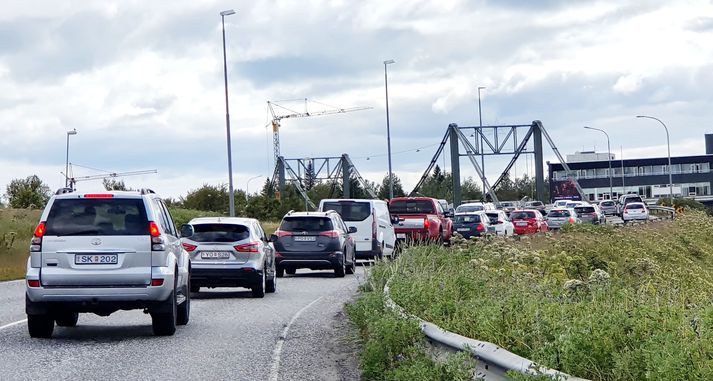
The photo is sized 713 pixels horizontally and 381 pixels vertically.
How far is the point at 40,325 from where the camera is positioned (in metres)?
14.5

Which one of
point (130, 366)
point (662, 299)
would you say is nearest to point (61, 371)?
point (130, 366)

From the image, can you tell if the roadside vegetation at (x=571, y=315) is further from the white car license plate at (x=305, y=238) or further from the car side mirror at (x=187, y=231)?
the white car license plate at (x=305, y=238)

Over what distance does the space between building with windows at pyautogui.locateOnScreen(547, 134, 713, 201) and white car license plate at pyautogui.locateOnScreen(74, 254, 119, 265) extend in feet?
434

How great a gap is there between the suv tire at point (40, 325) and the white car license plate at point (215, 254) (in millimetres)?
7830

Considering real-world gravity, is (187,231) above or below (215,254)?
above

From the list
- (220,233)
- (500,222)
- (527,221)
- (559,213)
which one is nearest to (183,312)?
(220,233)

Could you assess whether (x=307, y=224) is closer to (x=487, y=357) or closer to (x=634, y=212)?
(x=487, y=357)

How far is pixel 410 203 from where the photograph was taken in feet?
138

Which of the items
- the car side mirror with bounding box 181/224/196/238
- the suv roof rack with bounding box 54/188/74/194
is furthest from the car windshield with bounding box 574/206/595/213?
the suv roof rack with bounding box 54/188/74/194

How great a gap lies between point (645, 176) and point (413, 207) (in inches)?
4547

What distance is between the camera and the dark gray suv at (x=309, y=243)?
1168 inches

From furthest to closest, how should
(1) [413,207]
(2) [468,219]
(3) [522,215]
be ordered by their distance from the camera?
(3) [522,215]
(2) [468,219]
(1) [413,207]

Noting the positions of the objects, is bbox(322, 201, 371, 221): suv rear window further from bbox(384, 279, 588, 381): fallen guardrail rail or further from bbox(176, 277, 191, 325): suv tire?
bbox(384, 279, 588, 381): fallen guardrail rail

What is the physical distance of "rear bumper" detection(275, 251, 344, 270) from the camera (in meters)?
29.6
